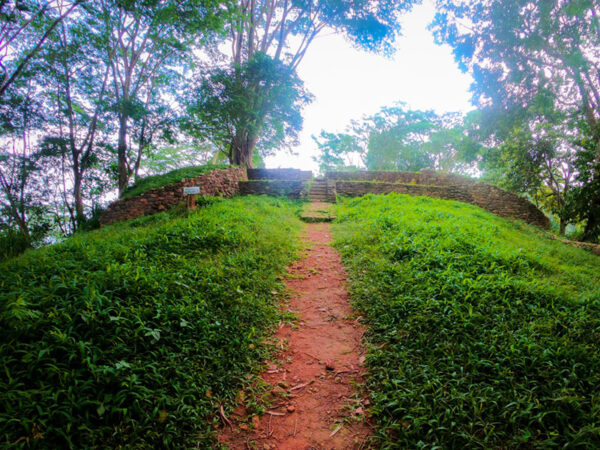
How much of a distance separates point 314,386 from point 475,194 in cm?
1265

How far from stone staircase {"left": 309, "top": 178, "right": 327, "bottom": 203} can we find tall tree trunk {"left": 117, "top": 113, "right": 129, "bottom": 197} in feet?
25.4

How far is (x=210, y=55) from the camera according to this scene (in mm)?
13281

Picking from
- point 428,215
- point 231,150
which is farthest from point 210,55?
point 428,215

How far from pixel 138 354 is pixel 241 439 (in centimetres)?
101

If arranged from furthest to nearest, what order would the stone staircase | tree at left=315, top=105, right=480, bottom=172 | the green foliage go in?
tree at left=315, top=105, right=480, bottom=172 → the stone staircase → the green foliage

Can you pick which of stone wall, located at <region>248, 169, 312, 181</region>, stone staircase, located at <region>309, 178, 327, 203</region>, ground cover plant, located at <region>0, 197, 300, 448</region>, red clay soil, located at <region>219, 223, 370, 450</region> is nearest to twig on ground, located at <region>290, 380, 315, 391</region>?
red clay soil, located at <region>219, 223, 370, 450</region>

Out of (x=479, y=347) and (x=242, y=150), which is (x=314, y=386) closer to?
(x=479, y=347)

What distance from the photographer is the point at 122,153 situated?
35.7ft

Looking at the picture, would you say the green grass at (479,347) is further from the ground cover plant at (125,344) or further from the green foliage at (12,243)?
the green foliage at (12,243)

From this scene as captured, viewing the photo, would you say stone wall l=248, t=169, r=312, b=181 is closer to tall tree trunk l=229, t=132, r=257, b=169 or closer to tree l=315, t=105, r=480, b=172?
tall tree trunk l=229, t=132, r=257, b=169

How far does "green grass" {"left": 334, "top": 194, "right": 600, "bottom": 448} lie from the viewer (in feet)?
5.33

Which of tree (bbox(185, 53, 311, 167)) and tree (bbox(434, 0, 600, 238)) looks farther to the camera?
tree (bbox(185, 53, 311, 167))

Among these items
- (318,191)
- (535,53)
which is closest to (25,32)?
(318,191)

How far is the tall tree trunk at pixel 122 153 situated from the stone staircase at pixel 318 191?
25.4 feet
